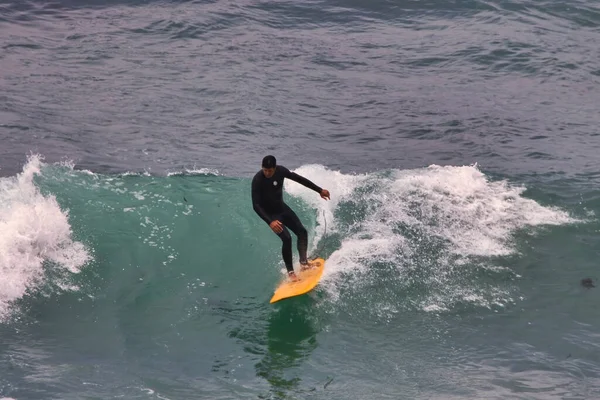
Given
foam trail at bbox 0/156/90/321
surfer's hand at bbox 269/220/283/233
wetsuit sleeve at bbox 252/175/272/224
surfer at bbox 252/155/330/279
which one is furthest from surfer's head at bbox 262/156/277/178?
foam trail at bbox 0/156/90/321

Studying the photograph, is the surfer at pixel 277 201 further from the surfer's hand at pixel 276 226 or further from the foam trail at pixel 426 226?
the foam trail at pixel 426 226

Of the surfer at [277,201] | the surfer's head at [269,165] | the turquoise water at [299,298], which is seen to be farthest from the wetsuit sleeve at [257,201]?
the turquoise water at [299,298]

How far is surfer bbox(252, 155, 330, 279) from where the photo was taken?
10.3 m

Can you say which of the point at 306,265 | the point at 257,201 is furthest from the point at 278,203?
the point at 306,265

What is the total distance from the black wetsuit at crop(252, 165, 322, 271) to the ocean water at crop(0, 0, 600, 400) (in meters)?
0.79

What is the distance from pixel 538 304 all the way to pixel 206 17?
15217 mm

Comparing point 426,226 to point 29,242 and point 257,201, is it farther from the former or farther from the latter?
point 29,242

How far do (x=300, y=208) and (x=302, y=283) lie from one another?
3.00m

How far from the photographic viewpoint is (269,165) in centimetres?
1014

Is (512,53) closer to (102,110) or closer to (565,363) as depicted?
(102,110)

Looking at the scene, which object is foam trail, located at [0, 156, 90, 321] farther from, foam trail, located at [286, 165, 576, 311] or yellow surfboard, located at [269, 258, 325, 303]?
foam trail, located at [286, 165, 576, 311]

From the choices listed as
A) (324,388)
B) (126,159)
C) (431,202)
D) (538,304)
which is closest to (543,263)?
(538,304)

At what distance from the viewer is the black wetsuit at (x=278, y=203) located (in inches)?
410

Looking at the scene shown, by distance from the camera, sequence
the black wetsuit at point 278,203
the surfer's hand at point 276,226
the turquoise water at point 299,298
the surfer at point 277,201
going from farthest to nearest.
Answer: the black wetsuit at point 278,203 → the surfer at point 277,201 → the surfer's hand at point 276,226 → the turquoise water at point 299,298
